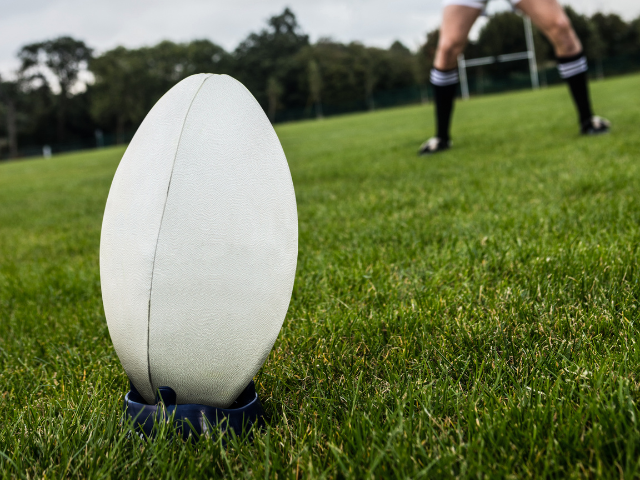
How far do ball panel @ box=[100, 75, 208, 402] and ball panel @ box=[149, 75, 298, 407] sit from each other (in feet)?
0.07

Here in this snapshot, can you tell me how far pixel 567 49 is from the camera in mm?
4902

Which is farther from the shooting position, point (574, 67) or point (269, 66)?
point (269, 66)

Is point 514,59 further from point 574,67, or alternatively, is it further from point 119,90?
point 574,67

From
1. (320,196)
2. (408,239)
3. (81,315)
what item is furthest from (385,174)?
(81,315)

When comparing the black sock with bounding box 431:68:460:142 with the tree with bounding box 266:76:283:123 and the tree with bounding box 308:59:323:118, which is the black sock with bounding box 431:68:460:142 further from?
the tree with bounding box 266:76:283:123

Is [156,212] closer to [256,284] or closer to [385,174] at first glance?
[256,284]

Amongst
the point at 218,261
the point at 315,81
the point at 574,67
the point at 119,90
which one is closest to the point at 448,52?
the point at 574,67

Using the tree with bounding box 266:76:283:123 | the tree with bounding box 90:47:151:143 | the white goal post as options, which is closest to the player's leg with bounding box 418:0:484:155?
the white goal post

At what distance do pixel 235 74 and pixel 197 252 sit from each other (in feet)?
207

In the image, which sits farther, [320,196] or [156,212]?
[320,196]

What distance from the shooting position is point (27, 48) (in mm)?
62469

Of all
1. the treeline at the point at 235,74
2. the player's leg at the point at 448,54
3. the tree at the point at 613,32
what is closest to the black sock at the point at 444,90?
the player's leg at the point at 448,54

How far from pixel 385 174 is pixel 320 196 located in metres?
0.86

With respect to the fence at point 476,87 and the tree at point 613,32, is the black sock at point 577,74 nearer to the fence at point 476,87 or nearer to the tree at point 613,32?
the fence at point 476,87
